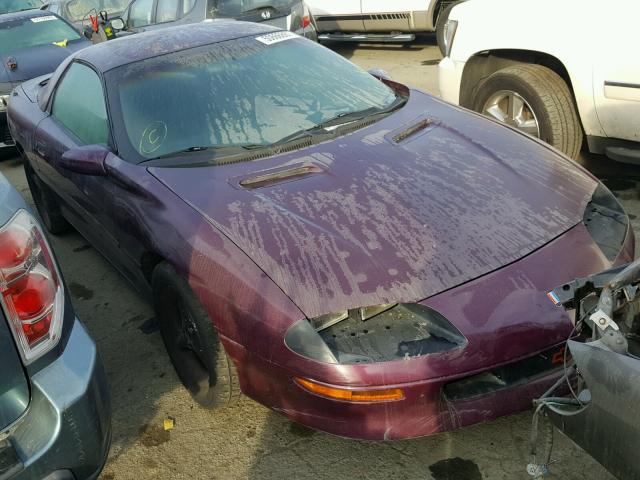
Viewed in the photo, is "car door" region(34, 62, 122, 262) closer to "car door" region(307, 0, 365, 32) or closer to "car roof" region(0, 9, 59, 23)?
"car roof" region(0, 9, 59, 23)

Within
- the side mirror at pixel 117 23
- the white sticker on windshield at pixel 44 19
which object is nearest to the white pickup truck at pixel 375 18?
the side mirror at pixel 117 23

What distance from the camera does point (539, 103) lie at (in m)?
4.09

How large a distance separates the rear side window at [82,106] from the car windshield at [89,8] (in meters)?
7.74

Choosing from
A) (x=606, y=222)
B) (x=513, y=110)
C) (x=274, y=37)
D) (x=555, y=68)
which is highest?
(x=274, y=37)

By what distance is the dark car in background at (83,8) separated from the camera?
1081cm

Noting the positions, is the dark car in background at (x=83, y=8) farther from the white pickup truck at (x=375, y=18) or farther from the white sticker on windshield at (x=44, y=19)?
the white pickup truck at (x=375, y=18)

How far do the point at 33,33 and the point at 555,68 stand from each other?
6.13 metres

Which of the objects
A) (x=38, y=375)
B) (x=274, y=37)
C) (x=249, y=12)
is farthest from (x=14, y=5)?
(x=38, y=375)

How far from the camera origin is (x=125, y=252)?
3.03 meters

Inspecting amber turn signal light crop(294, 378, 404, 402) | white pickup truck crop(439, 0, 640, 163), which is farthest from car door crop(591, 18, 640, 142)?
amber turn signal light crop(294, 378, 404, 402)

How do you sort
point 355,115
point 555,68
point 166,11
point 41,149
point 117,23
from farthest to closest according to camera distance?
1. point 117,23
2. point 166,11
3. point 555,68
4. point 41,149
5. point 355,115

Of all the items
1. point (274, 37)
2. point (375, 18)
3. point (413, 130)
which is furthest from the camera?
point (375, 18)

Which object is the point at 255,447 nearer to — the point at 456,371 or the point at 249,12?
the point at 456,371

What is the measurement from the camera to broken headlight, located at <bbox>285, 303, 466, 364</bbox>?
6.61 feet
